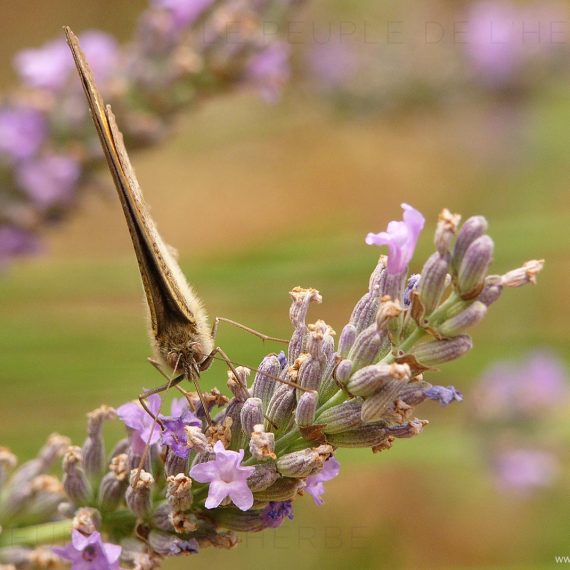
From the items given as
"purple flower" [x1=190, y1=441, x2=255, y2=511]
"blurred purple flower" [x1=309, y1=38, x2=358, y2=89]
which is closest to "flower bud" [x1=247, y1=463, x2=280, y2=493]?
"purple flower" [x1=190, y1=441, x2=255, y2=511]

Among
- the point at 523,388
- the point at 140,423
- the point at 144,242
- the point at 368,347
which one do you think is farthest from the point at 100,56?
the point at 523,388

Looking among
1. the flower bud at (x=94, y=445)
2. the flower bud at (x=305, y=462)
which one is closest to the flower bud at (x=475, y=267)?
the flower bud at (x=305, y=462)

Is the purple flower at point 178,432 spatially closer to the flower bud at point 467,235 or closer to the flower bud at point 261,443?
the flower bud at point 261,443

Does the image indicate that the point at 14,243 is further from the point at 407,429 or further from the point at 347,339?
the point at 407,429

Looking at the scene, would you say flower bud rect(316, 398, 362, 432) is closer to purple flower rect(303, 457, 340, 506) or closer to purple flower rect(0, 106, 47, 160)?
purple flower rect(303, 457, 340, 506)

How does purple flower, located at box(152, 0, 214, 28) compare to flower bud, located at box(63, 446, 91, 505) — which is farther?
purple flower, located at box(152, 0, 214, 28)
